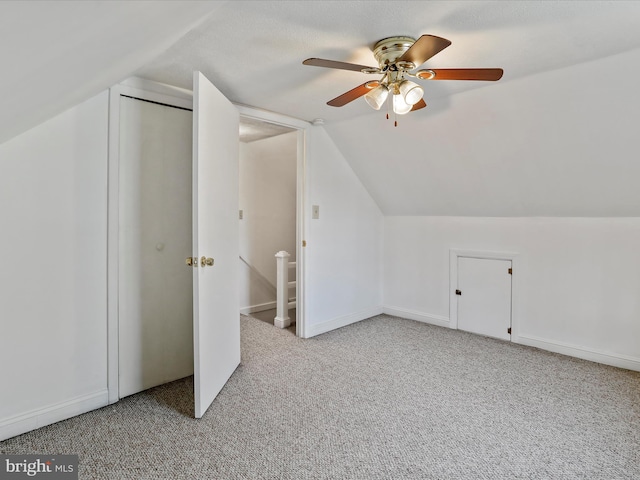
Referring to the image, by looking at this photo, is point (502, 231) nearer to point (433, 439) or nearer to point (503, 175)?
point (503, 175)

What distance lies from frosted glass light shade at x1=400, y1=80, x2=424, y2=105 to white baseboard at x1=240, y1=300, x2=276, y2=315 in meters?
3.13

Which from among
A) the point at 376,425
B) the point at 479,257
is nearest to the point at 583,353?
the point at 479,257

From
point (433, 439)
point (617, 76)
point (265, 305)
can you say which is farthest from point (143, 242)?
point (617, 76)

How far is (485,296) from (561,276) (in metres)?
0.67

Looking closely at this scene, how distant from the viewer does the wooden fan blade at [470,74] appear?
1.73 meters

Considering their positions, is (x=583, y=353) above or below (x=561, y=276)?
below

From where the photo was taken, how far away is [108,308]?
2236mm

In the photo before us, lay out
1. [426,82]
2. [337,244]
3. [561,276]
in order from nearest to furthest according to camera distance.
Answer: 1. [426,82]
2. [561,276]
3. [337,244]

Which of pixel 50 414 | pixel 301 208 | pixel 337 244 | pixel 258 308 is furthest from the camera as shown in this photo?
pixel 258 308

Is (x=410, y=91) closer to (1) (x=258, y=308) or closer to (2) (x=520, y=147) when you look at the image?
(2) (x=520, y=147)

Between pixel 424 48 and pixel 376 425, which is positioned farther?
pixel 376 425

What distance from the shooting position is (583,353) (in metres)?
2.96

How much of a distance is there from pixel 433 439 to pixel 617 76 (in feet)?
7.24

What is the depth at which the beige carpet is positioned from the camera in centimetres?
169
